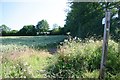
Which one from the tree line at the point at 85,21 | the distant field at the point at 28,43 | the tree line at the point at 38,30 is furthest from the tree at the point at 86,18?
the distant field at the point at 28,43

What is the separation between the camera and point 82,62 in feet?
21.7

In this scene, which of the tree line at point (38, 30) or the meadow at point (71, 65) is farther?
the tree line at point (38, 30)

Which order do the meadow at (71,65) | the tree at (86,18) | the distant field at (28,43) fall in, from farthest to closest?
the tree at (86,18)
the distant field at (28,43)
the meadow at (71,65)

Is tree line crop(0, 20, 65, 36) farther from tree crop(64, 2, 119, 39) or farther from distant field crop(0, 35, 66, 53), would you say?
tree crop(64, 2, 119, 39)

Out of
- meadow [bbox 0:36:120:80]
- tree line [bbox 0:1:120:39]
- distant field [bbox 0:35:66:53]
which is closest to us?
meadow [bbox 0:36:120:80]

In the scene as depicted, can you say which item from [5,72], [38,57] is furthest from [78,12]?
[5,72]

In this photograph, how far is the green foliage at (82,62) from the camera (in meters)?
5.98

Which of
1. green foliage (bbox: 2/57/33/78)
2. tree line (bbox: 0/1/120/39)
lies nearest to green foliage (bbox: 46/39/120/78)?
green foliage (bbox: 2/57/33/78)

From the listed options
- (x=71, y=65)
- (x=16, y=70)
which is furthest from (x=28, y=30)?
(x=16, y=70)

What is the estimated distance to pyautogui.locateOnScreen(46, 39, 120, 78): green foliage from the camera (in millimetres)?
5984

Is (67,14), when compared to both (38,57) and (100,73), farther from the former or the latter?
(100,73)

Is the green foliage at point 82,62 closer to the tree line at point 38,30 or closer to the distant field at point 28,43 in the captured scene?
the distant field at point 28,43

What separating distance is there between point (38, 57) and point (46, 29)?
12.3 meters

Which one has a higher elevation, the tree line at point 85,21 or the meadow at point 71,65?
the tree line at point 85,21
